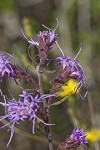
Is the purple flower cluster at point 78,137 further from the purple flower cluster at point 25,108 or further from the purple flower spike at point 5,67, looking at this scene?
the purple flower spike at point 5,67

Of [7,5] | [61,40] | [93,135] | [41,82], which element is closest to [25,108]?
[41,82]

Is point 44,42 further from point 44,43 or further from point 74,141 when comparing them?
Answer: point 74,141

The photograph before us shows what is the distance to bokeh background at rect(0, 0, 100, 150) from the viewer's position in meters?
3.98

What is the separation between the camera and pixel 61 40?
434 cm

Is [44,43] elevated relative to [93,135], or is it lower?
lower

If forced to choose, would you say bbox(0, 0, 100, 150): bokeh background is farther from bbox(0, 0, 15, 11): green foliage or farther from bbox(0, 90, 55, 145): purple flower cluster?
bbox(0, 90, 55, 145): purple flower cluster

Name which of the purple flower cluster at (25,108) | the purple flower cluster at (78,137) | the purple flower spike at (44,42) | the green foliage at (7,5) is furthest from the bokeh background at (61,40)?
the purple flower cluster at (25,108)

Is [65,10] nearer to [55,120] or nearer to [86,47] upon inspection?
[86,47]

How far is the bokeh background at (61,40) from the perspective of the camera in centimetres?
398

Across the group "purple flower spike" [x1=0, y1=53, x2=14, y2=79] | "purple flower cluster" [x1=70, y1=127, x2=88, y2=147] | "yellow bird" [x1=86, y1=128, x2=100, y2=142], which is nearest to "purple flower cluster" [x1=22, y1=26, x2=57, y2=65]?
"purple flower spike" [x1=0, y1=53, x2=14, y2=79]

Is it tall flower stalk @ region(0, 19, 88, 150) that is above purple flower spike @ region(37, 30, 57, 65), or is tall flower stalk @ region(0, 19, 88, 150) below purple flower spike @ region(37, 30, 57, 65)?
below

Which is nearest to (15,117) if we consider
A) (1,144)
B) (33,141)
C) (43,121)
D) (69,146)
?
(43,121)

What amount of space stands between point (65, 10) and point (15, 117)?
2916mm

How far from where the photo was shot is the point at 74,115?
3256 mm
